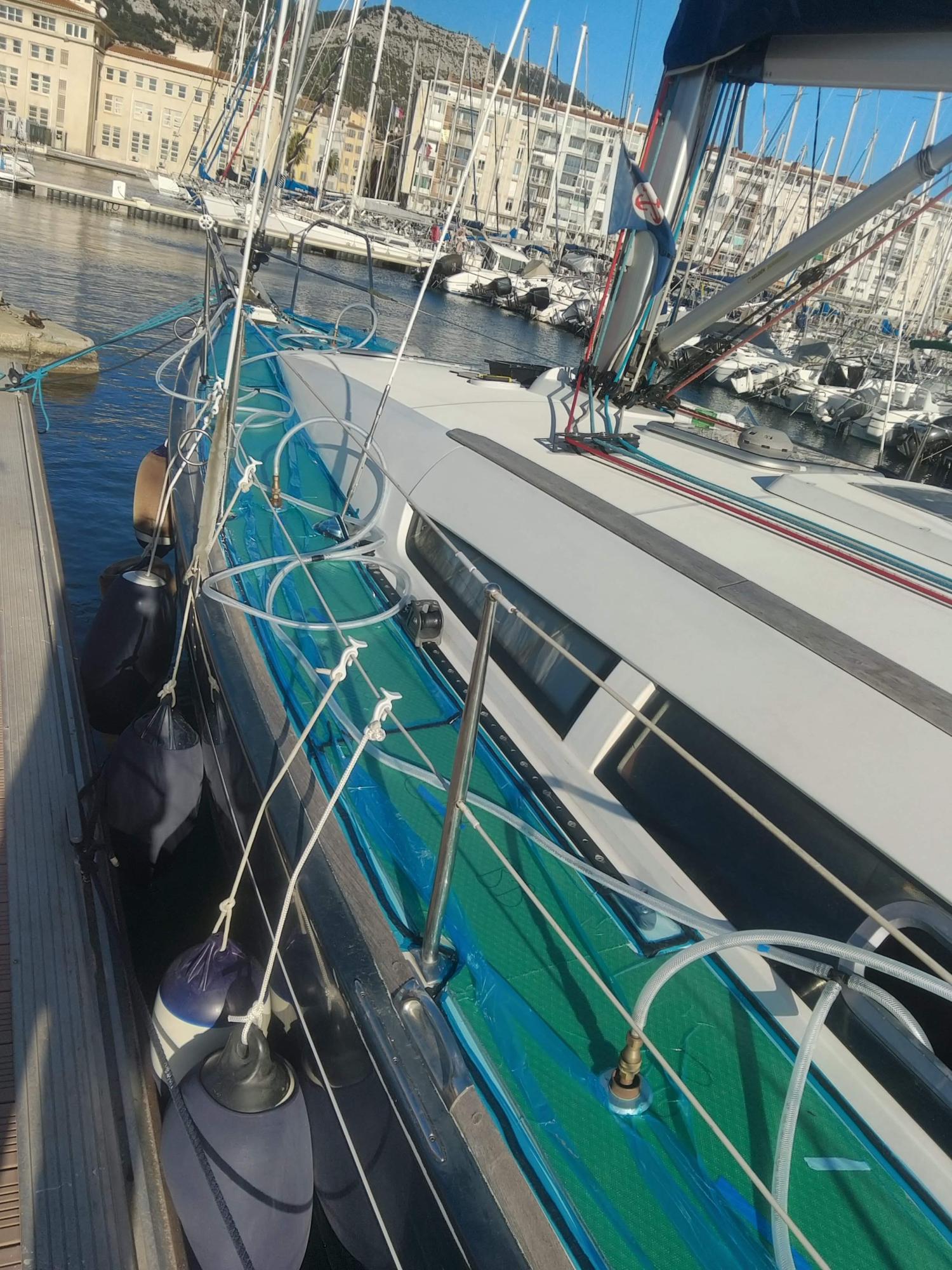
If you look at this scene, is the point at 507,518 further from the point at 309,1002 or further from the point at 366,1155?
the point at 366,1155

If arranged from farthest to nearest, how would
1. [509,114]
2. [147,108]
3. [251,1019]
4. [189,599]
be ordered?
[147,108] → [509,114] → [189,599] → [251,1019]

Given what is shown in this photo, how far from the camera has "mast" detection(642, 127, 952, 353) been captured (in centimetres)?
398

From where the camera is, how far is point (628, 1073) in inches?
80.3

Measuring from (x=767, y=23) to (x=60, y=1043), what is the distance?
18.1ft

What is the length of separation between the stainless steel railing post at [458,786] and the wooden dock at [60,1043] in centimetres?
126

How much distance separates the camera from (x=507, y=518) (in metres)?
3.70

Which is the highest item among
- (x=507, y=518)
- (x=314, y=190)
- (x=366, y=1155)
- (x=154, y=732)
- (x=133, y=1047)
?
(x=314, y=190)

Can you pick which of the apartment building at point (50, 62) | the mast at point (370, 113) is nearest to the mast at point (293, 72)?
the mast at point (370, 113)

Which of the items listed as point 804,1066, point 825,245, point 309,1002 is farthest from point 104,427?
point 804,1066

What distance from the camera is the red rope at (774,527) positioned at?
314cm

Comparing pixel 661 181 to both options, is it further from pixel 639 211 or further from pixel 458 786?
pixel 458 786

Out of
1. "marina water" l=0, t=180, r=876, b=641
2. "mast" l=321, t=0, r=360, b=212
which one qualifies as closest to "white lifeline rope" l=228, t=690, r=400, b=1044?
"marina water" l=0, t=180, r=876, b=641

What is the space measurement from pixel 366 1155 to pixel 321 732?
4.94 feet

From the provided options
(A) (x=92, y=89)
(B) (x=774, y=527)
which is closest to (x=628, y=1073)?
(B) (x=774, y=527)
